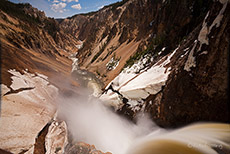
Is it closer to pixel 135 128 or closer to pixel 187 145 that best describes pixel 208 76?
pixel 187 145

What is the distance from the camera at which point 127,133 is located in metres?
6.48

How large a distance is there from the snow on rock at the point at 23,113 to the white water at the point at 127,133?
1.16m

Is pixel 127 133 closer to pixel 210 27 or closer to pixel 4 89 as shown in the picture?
pixel 210 27

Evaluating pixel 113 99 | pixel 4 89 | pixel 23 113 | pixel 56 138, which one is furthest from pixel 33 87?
pixel 113 99

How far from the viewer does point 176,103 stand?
4090mm

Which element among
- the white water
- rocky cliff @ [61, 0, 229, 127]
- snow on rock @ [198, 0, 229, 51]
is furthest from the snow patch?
snow on rock @ [198, 0, 229, 51]

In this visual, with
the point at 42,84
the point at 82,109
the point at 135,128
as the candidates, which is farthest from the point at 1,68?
the point at 135,128

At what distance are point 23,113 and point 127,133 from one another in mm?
5524

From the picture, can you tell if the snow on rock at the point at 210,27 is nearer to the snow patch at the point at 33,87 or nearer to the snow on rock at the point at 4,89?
the snow patch at the point at 33,87

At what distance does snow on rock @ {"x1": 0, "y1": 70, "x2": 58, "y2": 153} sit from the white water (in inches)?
45.7

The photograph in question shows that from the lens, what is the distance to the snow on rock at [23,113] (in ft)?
15.2

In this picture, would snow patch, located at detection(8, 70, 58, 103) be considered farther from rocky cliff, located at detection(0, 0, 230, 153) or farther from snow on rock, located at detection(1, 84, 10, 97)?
snow on rock, located at detection(1, 84, 10, 97)

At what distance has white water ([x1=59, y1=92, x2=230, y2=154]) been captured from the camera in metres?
3.00

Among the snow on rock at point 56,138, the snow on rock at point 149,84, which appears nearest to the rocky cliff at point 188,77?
the snow on rock at point 149,84
